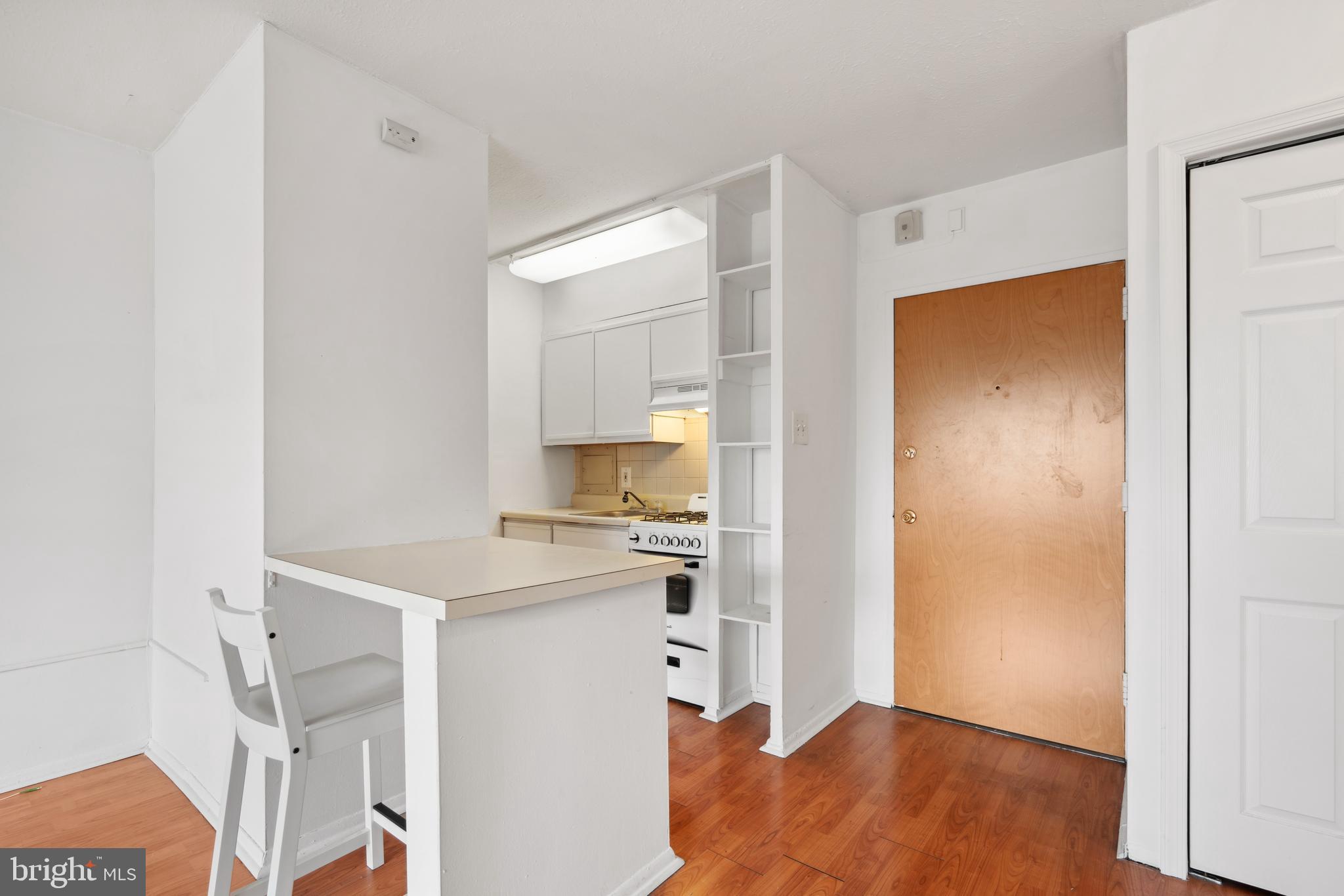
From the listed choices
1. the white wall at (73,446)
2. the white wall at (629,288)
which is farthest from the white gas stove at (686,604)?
the white wall at (73,446)

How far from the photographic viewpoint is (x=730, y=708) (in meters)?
3.11

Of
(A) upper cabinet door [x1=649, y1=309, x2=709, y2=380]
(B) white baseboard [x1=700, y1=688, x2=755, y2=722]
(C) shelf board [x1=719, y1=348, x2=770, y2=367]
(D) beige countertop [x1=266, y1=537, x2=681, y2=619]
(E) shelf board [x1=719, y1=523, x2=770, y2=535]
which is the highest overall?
(A) upper cabinet door [x1=649, y1=309, x2=709, y2=380]

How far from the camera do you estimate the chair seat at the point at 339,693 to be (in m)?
1.44

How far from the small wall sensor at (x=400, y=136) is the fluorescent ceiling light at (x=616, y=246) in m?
1.10

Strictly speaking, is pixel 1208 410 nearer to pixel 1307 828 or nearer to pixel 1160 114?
pixel 1160 114

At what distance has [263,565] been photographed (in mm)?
1814

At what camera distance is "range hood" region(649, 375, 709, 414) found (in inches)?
132

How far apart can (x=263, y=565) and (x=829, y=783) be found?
2063 mm

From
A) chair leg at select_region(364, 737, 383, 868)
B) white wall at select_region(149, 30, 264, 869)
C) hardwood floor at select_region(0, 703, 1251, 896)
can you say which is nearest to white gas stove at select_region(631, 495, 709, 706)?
hardwood floor at select_region(0, 703, 1251, 896)

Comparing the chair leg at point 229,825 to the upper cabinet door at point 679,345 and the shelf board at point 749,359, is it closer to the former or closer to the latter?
the shelf board at point 749,359

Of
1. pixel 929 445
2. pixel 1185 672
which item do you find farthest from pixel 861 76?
pixel 1185 672

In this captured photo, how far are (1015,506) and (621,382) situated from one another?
7.04ft

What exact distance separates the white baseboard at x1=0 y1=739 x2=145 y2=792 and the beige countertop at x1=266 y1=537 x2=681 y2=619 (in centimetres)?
161

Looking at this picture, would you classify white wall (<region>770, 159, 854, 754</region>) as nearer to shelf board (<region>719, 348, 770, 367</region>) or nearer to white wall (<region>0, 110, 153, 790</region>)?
shelf board (<region>719, 348, 770, 367</region>)
